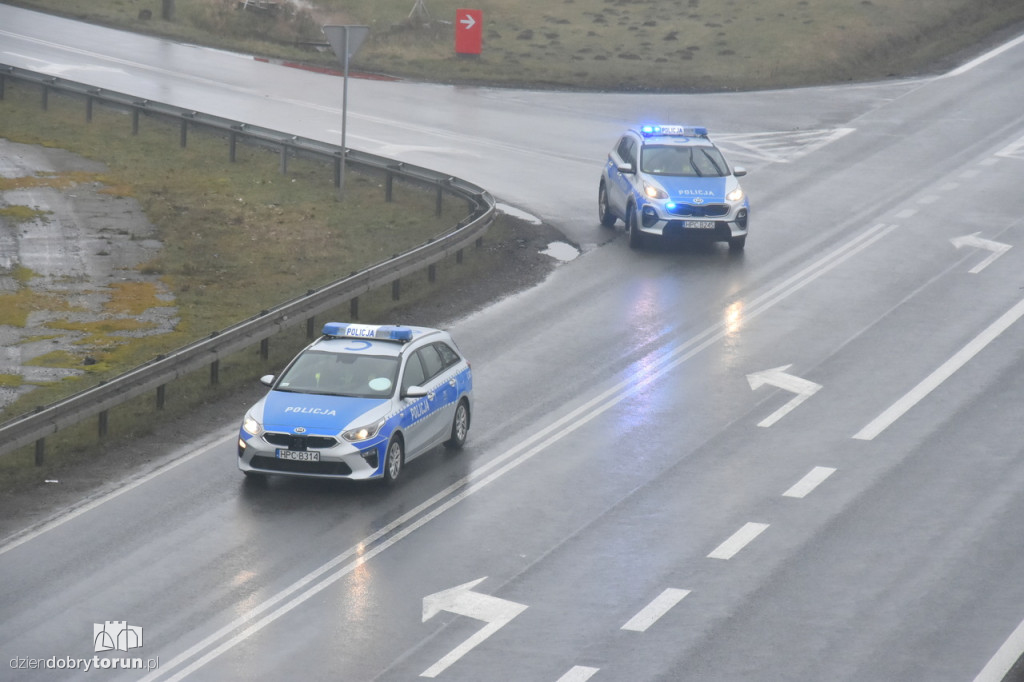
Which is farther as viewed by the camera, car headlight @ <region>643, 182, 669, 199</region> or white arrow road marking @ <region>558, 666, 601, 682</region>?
car headlight @ <region>643, 182, 669, 199</region>

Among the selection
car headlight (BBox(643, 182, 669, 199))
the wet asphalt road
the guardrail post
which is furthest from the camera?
the guardrail post

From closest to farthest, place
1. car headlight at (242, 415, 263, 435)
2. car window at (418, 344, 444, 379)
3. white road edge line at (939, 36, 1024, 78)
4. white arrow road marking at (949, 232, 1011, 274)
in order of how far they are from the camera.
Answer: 1. car headlight at (242, 415, 263, 435)
2. car window at (418, 344, 444, 379)
3. white arrow road marking at (949, 232, 1011, 274)
4. white road edge line at (939, 36, 1024, 78)

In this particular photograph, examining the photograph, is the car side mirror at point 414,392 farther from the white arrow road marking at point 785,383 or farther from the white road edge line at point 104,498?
the white arrow road marking at point 785,383

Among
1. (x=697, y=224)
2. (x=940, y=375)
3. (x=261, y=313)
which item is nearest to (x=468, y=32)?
(x=697, y=224)

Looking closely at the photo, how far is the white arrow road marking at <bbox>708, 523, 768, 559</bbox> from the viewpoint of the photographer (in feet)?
48.9

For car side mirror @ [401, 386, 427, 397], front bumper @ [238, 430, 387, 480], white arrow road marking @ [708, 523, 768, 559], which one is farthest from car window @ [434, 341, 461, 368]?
white arrow road marking @ [708, 523, 768, 559]

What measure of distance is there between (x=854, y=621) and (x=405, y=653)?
3.85 meters

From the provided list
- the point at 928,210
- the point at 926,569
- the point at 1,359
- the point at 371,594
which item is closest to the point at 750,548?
the point at 926,569

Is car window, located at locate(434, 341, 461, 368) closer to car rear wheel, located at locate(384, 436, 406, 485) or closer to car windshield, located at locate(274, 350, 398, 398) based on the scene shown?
car windshield, located at locate(274, 350, 398, 398)

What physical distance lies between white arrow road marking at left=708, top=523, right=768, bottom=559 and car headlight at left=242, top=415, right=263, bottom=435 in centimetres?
489

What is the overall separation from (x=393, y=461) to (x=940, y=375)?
8.15 meters

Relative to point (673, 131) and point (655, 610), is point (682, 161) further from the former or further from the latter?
point (655, 610)

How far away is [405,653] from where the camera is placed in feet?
41.3

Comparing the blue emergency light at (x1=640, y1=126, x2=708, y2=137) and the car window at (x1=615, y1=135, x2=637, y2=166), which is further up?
the blue emergency light at (x1=640, y1=126, x2=708, y2=137)
